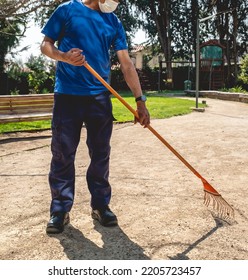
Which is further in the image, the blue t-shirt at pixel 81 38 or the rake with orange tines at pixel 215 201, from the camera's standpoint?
the rake with orange tines at pixel 215 201

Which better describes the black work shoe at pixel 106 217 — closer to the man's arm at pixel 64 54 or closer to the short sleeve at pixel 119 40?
the man's arm at pixel 64 54

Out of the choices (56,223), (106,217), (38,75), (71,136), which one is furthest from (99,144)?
(38,75)

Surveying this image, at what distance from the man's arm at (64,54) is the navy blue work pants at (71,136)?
325mm

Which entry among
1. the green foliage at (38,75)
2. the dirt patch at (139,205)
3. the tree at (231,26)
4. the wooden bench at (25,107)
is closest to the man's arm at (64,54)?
the dirt patch at (139,205)

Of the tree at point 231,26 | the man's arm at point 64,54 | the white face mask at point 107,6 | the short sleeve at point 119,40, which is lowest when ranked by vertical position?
the man's arm at point 64,54

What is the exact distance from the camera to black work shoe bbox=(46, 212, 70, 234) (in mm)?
2844

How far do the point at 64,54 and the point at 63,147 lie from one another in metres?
0.73

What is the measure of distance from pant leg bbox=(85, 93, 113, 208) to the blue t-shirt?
0.13 meters

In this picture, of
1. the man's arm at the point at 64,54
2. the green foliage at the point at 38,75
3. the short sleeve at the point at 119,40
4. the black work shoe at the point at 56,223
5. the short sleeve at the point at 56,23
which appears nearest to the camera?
the man's arm at the point at 64,54

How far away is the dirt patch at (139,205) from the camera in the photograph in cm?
260

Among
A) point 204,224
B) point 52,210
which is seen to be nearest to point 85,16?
point 52,210

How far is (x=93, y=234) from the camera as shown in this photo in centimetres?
285

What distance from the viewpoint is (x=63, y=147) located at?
2.88 m

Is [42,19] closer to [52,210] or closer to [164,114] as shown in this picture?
[164,114]
